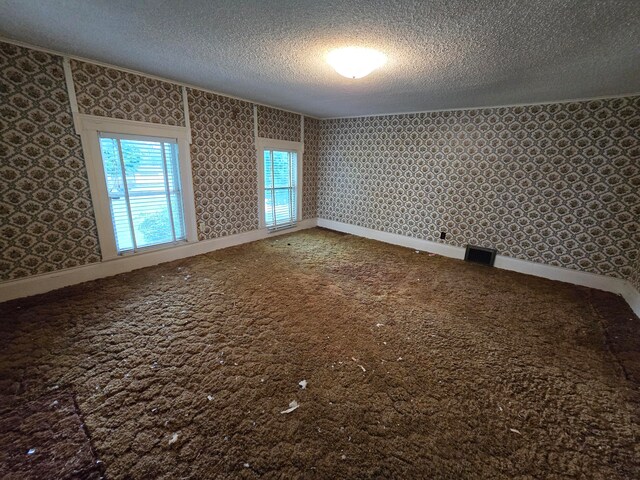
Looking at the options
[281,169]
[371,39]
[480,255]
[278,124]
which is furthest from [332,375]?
[278,124]

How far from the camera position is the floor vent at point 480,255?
410 cm

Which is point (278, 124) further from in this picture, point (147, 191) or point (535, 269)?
point (535, 269)

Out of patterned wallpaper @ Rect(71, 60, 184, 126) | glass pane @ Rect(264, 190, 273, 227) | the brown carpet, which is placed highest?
patterned wallpaper @ Rect(71, 60, 184, 126)

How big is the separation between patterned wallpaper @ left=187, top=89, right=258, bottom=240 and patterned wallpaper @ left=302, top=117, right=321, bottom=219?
131 cm

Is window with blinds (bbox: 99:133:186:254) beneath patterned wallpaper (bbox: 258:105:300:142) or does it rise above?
beneath

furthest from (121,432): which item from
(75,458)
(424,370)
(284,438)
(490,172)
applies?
(490,172)

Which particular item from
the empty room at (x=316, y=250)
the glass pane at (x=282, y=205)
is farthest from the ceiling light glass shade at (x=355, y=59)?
the glass pane at (x=282, y=205)

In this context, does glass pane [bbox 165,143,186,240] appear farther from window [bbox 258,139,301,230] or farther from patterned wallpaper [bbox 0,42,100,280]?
window [bbox 258,139,301,230]

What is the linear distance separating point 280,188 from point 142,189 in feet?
7.82

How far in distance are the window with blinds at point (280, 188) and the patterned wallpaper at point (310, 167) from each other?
27 cm

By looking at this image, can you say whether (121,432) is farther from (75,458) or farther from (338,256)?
(338,256)

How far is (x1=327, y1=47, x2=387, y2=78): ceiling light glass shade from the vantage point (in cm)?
211

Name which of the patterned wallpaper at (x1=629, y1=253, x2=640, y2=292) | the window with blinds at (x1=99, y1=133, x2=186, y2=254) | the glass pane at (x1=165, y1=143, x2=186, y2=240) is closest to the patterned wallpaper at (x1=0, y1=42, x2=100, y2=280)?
the window with blinds at (x1=99, y1=133, x2=186, y2=254)

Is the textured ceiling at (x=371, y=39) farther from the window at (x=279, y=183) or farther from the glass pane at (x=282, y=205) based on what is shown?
the glass pane at (x=282, y=205)
